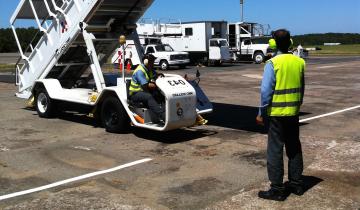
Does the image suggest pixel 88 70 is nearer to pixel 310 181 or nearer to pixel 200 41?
pixel 310 181

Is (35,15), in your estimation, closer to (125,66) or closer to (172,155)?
(125,66)

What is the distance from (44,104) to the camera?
1232cm

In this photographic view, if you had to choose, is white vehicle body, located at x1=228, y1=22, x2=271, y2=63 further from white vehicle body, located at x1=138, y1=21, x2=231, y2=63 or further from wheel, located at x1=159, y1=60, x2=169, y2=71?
wheel, located at x1=159, y1=60, x2=169, y2=71

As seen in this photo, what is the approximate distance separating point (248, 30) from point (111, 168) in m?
36.9

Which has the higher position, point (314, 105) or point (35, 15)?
point (35, 15)

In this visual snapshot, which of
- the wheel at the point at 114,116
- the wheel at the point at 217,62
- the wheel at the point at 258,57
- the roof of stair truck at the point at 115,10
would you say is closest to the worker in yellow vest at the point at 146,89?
the wheel at the point at 114,116

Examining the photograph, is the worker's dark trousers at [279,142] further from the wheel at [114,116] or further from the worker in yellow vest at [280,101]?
the wheel at [114,116]

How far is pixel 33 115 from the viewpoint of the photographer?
41.7 feet

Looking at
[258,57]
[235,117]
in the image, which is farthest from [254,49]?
[235,117]

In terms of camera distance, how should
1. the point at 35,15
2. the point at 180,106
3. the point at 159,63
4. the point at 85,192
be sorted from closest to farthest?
the point at 85,192
the point at 180,106
the point at 35,15
the point at 159,63

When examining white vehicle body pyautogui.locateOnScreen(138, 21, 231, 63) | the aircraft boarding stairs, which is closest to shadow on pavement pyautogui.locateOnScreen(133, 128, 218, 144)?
the aircraft boarding stairs

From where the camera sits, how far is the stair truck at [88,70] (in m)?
9.35

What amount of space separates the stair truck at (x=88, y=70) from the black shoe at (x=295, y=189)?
11.0 ft

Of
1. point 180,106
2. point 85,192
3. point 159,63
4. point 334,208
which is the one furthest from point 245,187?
point 159,63
